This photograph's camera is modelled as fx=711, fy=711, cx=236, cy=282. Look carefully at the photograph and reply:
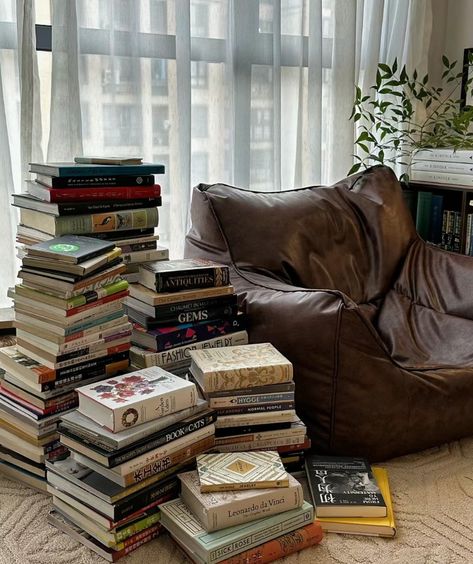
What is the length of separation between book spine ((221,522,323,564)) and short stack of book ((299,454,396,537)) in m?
0.07

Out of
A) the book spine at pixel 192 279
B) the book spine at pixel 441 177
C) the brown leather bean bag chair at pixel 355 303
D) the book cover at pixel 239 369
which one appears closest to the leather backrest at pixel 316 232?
the brown leather bean bag chair at pixel 355 303

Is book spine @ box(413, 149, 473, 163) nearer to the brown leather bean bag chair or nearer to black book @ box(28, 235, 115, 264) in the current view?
the brown leather bean bag chair

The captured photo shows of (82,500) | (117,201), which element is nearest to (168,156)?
(117,201)

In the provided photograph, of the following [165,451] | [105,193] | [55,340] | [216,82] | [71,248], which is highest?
[216,82]

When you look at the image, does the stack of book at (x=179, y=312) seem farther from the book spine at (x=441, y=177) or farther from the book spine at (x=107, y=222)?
the book spine at (x=441, y=177)

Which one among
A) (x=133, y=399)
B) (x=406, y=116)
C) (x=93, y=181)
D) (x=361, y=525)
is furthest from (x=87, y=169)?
(x=406, y=116)


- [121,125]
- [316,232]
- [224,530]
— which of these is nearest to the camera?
[224,530]

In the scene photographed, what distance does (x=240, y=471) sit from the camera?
5.48 feet

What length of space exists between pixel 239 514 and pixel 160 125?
170 centimetres

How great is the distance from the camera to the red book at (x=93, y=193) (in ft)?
6.46

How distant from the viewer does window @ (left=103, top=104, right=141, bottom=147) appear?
2.70m

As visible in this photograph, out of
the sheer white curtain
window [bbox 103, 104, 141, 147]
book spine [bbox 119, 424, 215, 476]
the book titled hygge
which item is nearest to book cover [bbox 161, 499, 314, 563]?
book spine [bbox 119, 424, 215, 476]

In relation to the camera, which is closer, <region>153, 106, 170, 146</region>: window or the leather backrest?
the leather backrest

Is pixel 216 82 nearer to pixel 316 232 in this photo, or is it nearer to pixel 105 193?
pixel 316 232
